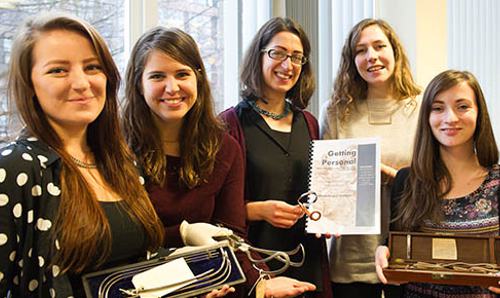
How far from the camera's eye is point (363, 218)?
189cm

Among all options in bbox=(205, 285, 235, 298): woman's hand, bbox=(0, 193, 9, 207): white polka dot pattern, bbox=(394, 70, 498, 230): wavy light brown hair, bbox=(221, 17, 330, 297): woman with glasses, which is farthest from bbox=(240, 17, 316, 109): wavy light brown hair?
bbox=(0, 193, 9, 207): white polka dot pattern

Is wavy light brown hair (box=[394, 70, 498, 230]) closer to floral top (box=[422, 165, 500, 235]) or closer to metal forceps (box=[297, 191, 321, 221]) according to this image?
floral top (box=[422, 165, 500, 235])

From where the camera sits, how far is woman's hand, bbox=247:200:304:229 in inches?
73.3

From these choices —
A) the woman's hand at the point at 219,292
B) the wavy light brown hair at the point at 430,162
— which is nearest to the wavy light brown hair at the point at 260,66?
the wavy light brown hair at the point at 430,162

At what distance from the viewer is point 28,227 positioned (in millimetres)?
1171

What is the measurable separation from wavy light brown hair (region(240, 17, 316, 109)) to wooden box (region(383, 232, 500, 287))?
2.11ft

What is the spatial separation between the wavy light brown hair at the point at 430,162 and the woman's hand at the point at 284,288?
1.30ft

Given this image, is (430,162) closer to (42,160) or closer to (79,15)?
(42,160)

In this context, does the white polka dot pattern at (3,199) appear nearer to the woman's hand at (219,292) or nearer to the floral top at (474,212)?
the woman's hand at (219,292)

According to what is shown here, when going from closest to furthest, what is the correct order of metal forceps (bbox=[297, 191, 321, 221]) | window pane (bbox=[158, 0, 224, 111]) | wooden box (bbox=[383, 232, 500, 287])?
wooden box (bbox=[383, 232, 500, 287]) → metal forceps (bbox=[297, 191, 321, 221]) → window pane (bbox=[158, 0, 224, 111])

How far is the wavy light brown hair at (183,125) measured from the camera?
5.41ft

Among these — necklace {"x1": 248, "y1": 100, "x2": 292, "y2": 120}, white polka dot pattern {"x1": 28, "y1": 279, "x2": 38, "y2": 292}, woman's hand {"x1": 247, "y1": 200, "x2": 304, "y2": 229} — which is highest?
necklace {"x1": 248, "y1": 100, "x2": 292, "y2": 120}

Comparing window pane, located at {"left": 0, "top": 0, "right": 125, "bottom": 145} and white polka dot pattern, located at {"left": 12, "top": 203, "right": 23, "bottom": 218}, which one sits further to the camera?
window pane, located at {"left": 0, "top": 0, "right": 125, "bottom": 145}

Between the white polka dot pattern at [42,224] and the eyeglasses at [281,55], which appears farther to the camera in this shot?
the eyeglasses at [281,55]
